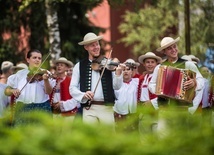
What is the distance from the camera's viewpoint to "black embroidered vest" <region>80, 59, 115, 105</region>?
32.3 ft

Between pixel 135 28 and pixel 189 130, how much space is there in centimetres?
3727

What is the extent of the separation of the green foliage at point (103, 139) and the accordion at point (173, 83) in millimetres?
6155

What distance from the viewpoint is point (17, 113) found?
468cm

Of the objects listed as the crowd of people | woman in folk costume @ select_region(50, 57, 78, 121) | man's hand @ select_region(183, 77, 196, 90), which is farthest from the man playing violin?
man's hand @ select_region(183, 77, 196, 90)

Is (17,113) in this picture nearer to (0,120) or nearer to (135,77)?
(0,120)

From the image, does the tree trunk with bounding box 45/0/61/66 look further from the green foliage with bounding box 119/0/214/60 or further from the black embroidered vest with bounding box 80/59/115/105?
the green foliage with bounding box 119/0/214/60

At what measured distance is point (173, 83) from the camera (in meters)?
9.66

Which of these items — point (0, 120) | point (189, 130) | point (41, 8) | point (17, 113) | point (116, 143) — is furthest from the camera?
point (41, 8)

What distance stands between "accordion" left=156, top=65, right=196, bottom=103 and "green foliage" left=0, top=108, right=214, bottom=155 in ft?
20.2

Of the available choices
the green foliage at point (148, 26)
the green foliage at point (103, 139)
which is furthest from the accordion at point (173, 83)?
the green foliage at point (148, 26)

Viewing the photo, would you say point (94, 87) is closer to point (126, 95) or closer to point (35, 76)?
point (35, 76)

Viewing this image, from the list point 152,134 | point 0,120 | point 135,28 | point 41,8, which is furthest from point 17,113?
point 135,28

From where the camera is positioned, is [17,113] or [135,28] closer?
[17,113]

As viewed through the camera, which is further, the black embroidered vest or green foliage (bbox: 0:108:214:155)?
the black embroidered vest
